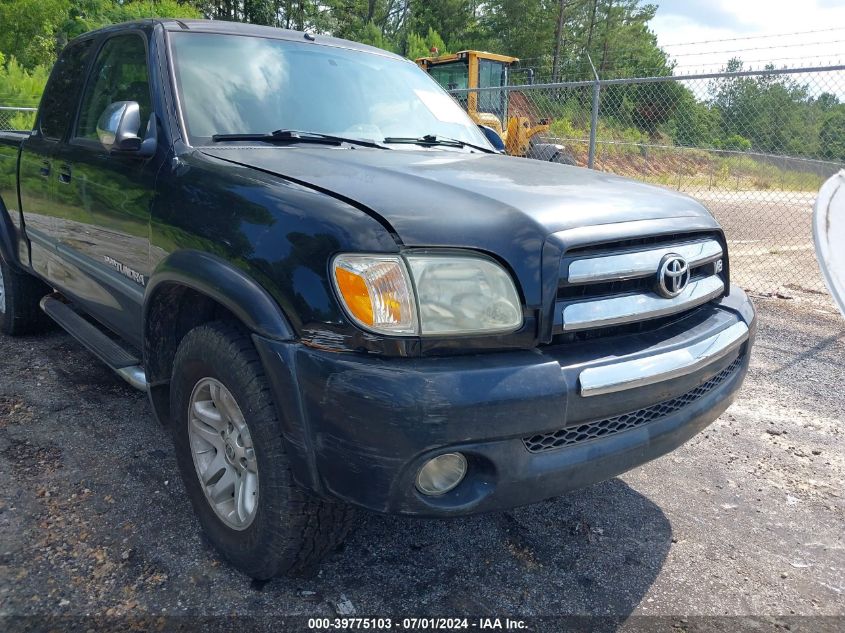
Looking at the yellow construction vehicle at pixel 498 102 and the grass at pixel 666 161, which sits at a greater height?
the yellow construction vehicle at pixel 498 102

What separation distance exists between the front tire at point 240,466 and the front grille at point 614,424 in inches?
25.8

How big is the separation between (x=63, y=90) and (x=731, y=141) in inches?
376

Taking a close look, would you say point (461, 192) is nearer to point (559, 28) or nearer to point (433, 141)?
point (433, 141)

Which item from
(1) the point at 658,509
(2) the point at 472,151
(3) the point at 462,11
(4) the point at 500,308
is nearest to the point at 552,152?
(2) the point at 472,151

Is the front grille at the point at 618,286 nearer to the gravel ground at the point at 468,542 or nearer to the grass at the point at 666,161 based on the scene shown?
the gravel ground at the point at 468,542

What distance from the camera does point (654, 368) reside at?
2.11m

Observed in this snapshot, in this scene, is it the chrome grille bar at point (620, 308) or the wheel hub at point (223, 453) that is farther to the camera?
the wheel hub at point (223, 453)

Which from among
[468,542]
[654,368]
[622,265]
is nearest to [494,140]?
[622,265]

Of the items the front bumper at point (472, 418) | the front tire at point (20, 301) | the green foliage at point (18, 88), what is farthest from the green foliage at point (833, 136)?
the green foliage at point (18, 88)

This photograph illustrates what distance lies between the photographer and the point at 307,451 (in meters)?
1.91

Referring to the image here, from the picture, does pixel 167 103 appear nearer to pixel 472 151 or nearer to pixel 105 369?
pixel 472 151

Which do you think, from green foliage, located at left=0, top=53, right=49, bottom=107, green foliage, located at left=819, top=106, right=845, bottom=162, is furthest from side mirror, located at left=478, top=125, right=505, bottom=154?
green foliage, located at left=0, top=53, right=49, bottom=107

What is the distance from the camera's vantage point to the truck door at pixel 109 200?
9.06 feet

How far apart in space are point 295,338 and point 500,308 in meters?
0.59
